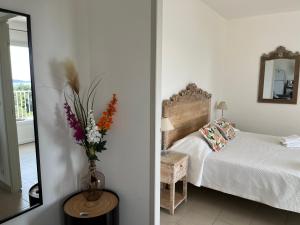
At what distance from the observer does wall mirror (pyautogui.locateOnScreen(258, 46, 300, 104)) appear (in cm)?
408

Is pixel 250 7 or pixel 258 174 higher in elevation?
pixel 250 7

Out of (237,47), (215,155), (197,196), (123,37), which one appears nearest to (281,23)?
(237,47)

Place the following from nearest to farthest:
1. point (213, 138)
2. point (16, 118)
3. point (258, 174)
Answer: point (16, 118), point (258, 174), point (213, 138)

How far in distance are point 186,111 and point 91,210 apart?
2.13 metres

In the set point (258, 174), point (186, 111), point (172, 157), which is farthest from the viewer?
point (186, 111)

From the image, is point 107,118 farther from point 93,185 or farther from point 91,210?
point 91,210

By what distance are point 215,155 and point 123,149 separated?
4.76ft

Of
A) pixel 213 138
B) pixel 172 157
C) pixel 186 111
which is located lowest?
pixel 172 157

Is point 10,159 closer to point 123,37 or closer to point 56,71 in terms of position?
point 56,71

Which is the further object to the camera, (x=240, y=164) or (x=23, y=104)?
(x=240, y=164)

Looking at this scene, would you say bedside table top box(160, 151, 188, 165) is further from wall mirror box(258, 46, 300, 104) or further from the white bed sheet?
wall mirror box(258, 46, 300, 104)

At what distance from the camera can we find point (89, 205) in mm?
1600

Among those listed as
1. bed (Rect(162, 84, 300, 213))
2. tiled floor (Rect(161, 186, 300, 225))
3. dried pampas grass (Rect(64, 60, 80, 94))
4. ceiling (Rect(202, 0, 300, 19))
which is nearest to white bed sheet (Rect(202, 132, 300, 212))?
bed (Rect(162, 84, 300, 213))

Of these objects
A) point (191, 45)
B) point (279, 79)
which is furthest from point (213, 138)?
point (279, 79)
